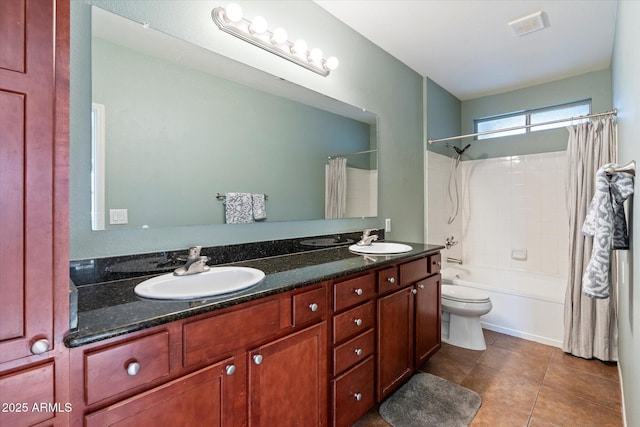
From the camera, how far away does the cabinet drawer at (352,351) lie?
4.66 feet

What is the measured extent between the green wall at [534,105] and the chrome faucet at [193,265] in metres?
3.49

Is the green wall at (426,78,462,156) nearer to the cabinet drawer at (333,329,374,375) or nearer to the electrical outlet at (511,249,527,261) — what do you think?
the electrical outlet at (511,249,527,261)

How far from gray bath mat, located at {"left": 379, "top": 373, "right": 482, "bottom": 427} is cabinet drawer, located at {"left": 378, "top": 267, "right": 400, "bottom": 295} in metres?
0.71

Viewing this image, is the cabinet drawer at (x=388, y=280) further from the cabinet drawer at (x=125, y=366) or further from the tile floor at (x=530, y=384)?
the cabinet drawer at (x=125, y=366)

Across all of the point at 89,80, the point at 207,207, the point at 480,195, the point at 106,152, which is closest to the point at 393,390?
the point at 207,207

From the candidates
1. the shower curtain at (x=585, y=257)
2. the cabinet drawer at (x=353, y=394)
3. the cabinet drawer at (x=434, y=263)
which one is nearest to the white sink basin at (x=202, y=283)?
the cabinet drawer at (x=353, y=394)

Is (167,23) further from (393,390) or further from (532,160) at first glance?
(532,160)

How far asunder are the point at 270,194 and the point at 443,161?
7.93 feet

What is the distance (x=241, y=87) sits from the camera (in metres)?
1.66

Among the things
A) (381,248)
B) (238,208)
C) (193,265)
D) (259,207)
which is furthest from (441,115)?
(193,265)

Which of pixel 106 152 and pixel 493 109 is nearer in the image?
pixel 106 152

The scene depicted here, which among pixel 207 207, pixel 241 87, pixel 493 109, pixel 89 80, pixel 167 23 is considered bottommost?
pixel 207 207

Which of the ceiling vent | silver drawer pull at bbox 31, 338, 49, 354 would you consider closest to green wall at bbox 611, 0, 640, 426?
the ceiling vent

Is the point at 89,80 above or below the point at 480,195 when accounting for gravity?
above
